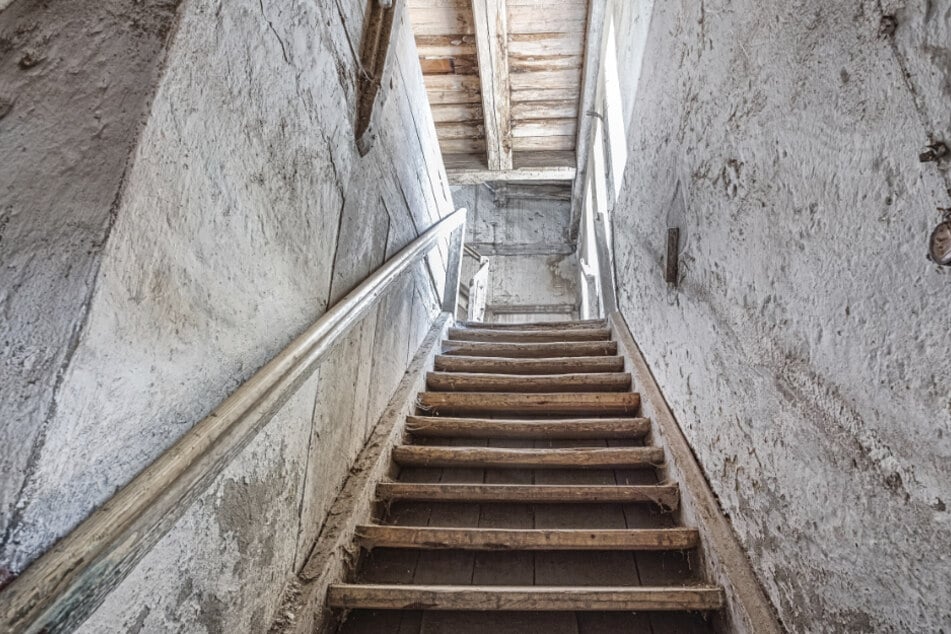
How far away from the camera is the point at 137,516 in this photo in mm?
677

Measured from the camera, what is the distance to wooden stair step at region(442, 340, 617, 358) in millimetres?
3117

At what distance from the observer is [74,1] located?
0.78 meters

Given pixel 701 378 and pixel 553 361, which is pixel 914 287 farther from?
pixel 553 361

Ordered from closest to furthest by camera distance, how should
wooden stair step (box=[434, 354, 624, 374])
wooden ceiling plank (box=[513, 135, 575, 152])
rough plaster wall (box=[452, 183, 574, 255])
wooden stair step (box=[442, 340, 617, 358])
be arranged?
wooden stair step (box=[434, 354, 624, 374])
wooden stair step (box=[442, 340, 617, 358])
wooden ceiling plank (box=[513, 135, 575, 152])
rough plaster wall (box=[452, 183, 574, 255])

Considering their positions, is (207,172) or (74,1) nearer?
(74,1)

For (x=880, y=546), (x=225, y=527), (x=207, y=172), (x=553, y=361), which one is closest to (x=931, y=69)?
(x=880, y=546)

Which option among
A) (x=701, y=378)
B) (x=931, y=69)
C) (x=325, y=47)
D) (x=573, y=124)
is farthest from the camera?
(x=573, y=124)

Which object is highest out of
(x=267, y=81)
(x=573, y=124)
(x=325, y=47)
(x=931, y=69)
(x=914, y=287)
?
(x=573, y=124)

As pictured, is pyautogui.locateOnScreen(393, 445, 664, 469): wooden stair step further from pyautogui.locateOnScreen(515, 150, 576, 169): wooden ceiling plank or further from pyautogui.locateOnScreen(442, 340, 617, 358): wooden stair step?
pyautogui.locateOnScreen(515, 150, 576, 169): wooden ceiling plank

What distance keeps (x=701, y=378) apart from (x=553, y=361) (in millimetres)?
1230

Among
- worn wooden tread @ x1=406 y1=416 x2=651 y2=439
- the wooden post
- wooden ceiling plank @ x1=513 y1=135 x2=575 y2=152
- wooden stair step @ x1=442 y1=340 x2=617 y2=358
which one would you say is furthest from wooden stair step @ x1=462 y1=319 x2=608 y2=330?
wooden ceiling plank @ x1=513 y1=135 x2=575 y2=152

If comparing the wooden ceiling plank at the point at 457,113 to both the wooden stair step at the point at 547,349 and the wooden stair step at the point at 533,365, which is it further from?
the wooden stair step at the point at 533,365

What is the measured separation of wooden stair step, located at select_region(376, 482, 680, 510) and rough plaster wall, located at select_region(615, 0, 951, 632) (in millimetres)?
210

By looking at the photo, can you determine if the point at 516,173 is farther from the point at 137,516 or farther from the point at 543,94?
the point at 137,516
